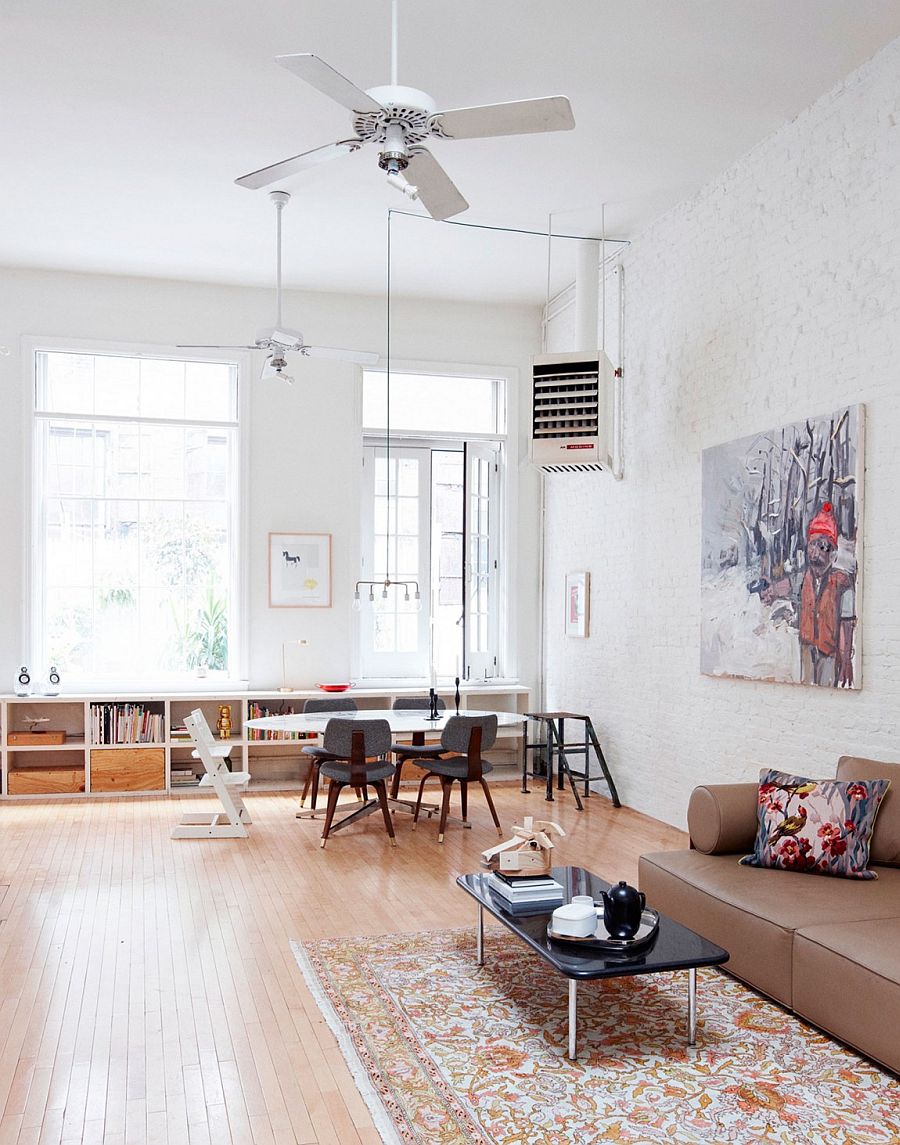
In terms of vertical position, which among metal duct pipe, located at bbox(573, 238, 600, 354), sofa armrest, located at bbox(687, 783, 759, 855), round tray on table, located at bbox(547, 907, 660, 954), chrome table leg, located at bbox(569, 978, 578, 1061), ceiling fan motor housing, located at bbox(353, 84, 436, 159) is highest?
metal duct pipe, located at bbox(573, 238, 600, 354)

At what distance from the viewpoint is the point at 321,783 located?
8.14 meters

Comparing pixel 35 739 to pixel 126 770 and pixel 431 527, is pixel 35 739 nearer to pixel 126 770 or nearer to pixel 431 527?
pixel 126 770

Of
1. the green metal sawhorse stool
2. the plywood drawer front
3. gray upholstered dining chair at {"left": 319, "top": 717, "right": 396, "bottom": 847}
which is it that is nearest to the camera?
gray upholstered dining chair at {"left": 319, "top": 717, "right": 396, "bottom": 847}

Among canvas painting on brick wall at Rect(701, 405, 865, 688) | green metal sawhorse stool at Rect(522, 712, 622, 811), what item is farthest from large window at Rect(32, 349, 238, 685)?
canvas painting on brick wall at Rect(701, 405, 865, 688)

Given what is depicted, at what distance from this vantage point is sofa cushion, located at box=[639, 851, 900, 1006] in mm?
3432

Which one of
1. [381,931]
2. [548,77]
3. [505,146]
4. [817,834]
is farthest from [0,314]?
[817,834]

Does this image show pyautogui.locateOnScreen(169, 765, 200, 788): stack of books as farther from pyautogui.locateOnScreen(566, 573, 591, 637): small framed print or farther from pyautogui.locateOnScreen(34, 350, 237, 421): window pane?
pyautogui.locateOnScreen(566, 573, 591, 637): small framed print

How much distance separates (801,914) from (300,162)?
11.0 ft

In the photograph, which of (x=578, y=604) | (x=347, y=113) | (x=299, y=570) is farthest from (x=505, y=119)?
(x=299, y=570)

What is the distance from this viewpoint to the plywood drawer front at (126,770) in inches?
298

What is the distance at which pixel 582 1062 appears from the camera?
3115mm

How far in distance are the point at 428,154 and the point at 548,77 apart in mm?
1752

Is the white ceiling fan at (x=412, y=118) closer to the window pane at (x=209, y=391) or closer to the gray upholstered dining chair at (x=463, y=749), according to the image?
the gray upholstered dining chair at (x=463, y=749)

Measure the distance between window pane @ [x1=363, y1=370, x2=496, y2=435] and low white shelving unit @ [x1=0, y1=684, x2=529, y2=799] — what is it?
2.34 meters
